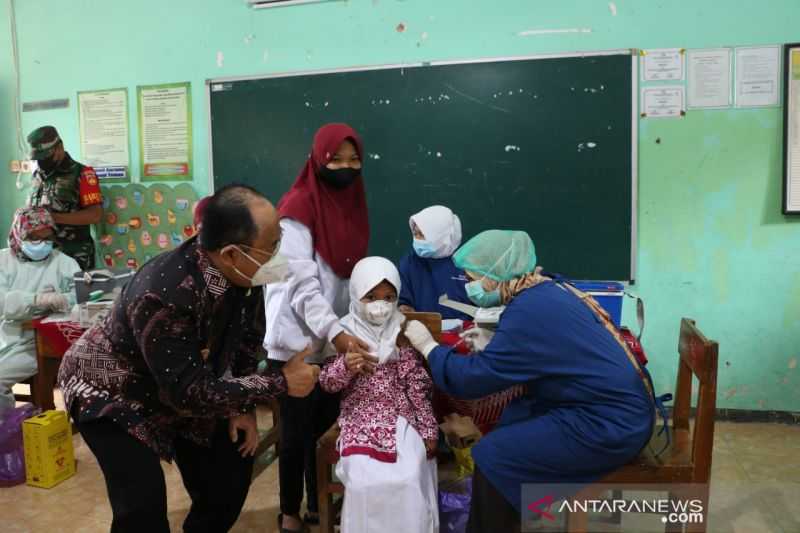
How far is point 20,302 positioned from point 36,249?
11.3 inches

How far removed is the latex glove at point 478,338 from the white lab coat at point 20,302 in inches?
86.8

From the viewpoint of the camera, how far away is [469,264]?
1.74 m

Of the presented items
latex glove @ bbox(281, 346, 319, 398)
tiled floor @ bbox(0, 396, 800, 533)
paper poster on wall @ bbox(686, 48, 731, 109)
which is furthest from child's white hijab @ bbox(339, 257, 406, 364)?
paper poster on wall @ bbox(686, 48, 731, 109)

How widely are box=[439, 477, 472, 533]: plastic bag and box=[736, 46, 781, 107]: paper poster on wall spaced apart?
240 cm

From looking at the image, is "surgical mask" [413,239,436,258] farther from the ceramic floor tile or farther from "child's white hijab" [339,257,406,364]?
the ceramic floor tile

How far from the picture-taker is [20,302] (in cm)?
296

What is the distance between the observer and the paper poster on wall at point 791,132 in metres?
3.02

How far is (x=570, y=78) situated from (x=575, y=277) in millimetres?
1048

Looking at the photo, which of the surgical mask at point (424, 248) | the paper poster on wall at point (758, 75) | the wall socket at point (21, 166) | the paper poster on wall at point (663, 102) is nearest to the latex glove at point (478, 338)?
the surgical mask at point (424, 248)

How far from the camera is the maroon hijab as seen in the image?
2.10 meters

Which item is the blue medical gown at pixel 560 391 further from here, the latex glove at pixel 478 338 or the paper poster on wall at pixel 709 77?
the paper poster on wall at pixel 709 77

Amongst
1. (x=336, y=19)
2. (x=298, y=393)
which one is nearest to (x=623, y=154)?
(x=336, y=19)

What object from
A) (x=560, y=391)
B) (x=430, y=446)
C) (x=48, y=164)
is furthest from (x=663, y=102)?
(x=48, y=164)

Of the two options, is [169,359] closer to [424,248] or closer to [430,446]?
[430,446]
